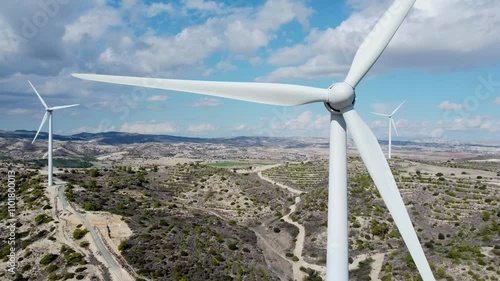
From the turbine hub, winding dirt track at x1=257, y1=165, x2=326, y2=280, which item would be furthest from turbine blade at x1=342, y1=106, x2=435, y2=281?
winding dirt track at x1=257, y1=165, x2=326, y2=280

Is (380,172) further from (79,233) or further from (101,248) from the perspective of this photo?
(79,233)

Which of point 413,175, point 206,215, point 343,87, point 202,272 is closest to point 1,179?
point 206,215

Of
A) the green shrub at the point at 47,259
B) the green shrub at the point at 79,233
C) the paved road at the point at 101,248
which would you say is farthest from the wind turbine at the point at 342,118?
the green shrub at the point at 79,233

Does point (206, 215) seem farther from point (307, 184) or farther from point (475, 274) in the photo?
point (475, 274)

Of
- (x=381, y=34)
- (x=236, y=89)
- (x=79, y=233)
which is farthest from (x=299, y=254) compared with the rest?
(x=381, y=34)

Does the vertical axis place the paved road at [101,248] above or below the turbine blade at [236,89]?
below

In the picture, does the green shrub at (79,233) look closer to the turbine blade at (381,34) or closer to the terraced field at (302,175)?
the turbine blade at (381,34)
